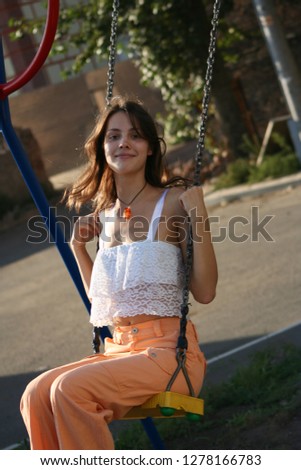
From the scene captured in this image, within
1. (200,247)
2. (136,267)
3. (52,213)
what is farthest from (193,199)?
(52,213)

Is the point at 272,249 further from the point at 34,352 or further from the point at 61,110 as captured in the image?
the point at 61,110

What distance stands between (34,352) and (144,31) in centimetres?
734

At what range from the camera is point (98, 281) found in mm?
4055

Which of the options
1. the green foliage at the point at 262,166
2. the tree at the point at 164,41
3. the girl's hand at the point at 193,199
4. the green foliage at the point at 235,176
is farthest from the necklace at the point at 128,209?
the green foliage at the point at 235,176

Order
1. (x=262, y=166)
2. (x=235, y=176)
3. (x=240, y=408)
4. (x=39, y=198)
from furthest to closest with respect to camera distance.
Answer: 1. (x=235, y=176)
2. (x=262, y=166)
3. (x=240, y=408)
4. (x=39, y=198)

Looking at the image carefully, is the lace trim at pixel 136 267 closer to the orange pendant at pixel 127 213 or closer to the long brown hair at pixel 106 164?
the orange pendant at pixel 127 213

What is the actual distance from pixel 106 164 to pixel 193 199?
0.60 metres

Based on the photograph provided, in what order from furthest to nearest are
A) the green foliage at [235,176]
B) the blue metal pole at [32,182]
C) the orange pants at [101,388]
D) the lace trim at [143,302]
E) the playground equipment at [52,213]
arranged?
1. the green foliage at [235,176]
2. the blue metal pole at [32,182]
3. the lace trim at [143,302]
4. the playground equipment at [52,213]
5. the orange pants at [101,388]

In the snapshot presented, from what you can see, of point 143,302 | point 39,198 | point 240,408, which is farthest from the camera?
point 240,408

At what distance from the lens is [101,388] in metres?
3.62

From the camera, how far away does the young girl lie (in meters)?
3.62

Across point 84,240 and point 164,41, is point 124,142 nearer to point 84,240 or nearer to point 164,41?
point 84,240

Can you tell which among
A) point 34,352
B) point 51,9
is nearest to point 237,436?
point 51,9

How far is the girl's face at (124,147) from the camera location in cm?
419
